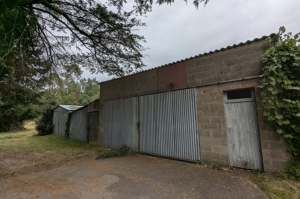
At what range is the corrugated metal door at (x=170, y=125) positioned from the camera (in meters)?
5.18

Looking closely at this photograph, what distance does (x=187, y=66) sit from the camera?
549 centimetres

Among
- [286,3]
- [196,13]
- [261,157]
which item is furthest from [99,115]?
→ [286,3]

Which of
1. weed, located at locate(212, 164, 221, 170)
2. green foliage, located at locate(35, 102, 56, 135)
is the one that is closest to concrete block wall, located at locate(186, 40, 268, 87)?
weed, located at locate(212, 164, 221, 170)

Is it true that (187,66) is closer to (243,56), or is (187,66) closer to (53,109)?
(243,56)

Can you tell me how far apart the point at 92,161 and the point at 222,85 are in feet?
17.0

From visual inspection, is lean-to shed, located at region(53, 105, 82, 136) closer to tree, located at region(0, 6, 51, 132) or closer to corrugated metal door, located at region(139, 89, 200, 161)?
tree, located at region(0, 6, 51, 132)

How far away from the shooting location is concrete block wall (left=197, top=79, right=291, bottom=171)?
3830 mm

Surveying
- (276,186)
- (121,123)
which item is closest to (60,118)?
(121,123)

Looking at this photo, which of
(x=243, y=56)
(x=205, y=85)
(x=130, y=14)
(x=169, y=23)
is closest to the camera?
(x=243, y=56)

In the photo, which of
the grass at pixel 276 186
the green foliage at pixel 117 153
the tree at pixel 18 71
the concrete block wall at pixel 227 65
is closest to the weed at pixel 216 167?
the grass at pixel 276 186

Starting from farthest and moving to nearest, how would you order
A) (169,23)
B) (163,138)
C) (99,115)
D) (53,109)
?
(53,109), (99,115), (169,23), (163,138)

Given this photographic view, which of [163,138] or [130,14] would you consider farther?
[163,138]

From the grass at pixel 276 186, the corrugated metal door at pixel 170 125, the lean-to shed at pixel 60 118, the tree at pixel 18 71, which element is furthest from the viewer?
the lean-to shed at pixel 60 118

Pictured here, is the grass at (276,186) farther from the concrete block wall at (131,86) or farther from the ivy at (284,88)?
the concrete block wall at (131,86)
